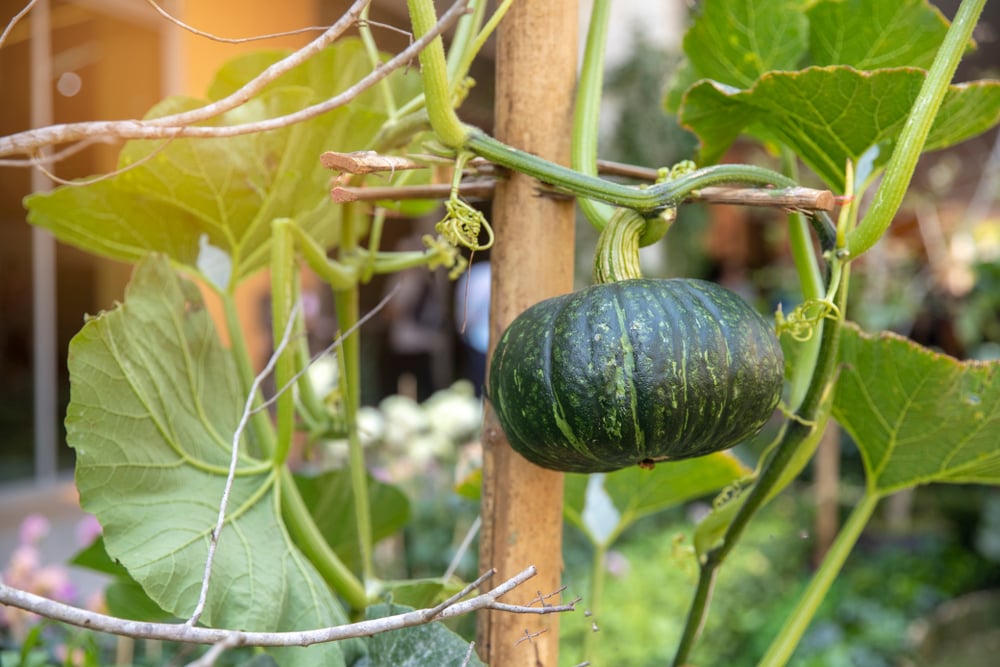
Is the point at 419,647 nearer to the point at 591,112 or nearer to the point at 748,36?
the point at 591,112

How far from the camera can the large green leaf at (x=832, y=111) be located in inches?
22.4

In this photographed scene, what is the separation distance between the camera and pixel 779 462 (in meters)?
0.59

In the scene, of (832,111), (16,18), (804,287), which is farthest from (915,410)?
(16,18)

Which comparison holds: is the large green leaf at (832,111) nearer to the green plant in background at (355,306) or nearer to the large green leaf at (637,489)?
the green plant in background at (355,306)

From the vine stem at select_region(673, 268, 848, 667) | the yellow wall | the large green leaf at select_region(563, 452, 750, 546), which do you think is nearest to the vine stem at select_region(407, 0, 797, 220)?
the vine stem at select_region(673, 268, 848, 667)

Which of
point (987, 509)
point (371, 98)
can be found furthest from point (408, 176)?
point (987, 509)

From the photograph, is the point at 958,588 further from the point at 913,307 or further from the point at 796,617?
the point at 796,617

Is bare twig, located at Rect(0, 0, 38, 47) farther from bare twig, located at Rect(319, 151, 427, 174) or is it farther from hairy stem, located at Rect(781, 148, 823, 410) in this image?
hairy stem, located at Rect(781, 148, 823, 410)

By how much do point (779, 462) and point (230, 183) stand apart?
19.3 inches

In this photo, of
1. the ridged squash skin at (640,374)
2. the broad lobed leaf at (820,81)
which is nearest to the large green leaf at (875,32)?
the broad lobed leaf at (820,81)

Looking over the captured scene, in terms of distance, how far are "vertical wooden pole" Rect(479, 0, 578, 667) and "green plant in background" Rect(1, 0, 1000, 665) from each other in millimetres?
34

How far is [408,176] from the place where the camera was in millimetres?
800

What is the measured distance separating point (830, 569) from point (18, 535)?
346 centimetres

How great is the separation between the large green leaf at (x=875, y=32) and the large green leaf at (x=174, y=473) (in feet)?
1.85
